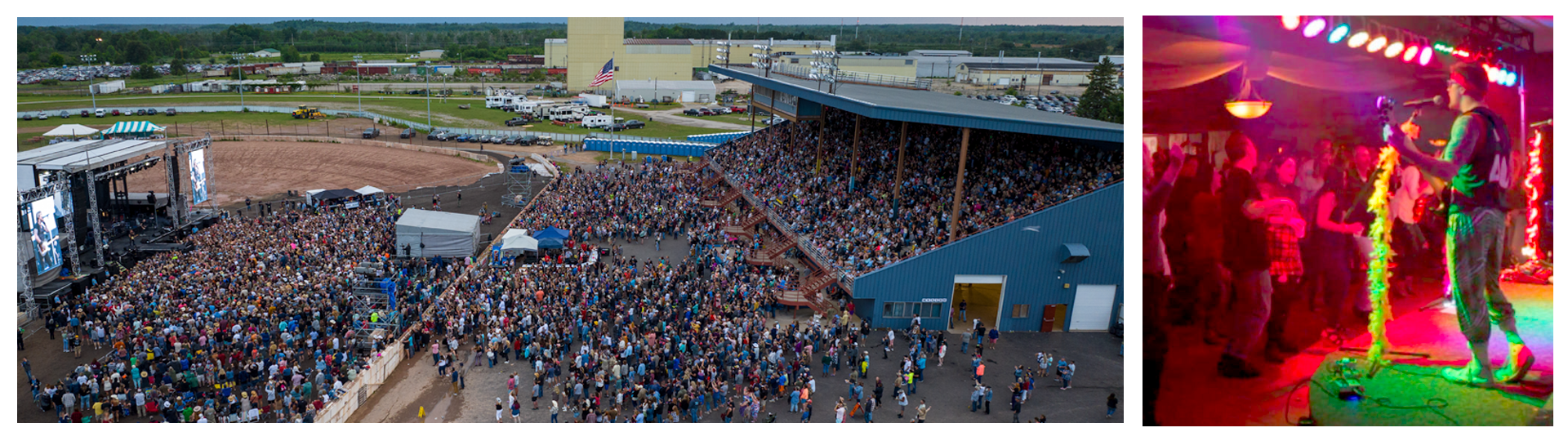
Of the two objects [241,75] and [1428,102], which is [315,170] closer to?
[1428,102]

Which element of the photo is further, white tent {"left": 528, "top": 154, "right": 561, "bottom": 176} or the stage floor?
white tent {"left": 528, "top": 154, "right": 561, "bottom": 176}

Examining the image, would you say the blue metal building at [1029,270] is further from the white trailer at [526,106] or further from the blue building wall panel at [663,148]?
the white trailer at [526,106]

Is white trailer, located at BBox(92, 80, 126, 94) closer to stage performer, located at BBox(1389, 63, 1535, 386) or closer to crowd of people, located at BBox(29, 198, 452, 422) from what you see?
crowd of people, located at BBox(29, 198, 452, 422)

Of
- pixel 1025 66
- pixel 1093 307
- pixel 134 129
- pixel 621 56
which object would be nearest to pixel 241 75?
pixel 621 56

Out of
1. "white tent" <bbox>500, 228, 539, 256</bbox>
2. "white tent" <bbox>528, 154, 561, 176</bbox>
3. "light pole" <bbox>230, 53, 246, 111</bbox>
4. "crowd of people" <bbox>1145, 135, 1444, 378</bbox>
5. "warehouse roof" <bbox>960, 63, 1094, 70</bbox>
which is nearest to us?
"crowd of people" <bbox>1145, 135, 1444, 378</bbox>

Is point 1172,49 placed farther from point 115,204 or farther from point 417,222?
point 115,204

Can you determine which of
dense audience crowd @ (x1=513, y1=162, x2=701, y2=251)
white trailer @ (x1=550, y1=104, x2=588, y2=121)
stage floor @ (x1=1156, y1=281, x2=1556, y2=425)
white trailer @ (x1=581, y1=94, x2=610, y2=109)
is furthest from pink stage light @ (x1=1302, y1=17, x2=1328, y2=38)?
white trailer @ (x1=581, y1=94, x2=610, y2=109)

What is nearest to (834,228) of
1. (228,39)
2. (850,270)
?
(850,270)

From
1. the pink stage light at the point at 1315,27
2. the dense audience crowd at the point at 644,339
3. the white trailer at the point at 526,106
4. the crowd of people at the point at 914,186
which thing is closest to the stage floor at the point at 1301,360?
the pink stage light at the point at 1315,27
